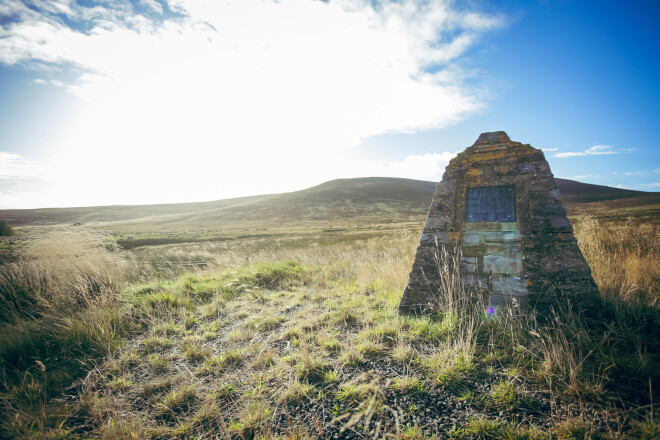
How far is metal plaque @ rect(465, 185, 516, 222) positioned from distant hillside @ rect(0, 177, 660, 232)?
1616 inches

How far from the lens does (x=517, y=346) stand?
3.49 m

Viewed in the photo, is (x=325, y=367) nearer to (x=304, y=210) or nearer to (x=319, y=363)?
(x=319, y=363)

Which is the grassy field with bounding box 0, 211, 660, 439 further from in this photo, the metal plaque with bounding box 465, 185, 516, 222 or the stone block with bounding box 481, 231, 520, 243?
the metal plaque with bounding box 465, 185, 516, 222

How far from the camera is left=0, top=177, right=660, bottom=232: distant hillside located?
51.8 metres

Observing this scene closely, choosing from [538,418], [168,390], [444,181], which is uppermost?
[444,181]

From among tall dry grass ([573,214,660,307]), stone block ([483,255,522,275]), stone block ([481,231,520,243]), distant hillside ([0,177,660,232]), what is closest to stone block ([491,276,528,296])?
stone block ([483,255,522,275])

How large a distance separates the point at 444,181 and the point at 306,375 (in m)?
4.29

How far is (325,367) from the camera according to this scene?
3582 mm

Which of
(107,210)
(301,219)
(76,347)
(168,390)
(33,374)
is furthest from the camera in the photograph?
(107,210)

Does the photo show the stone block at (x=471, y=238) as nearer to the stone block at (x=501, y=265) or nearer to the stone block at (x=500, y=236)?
the stone block at (x=500, y=236)

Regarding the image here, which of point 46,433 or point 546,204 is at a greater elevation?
point 546,204

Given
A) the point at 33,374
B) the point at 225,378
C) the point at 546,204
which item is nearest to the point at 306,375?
the point at 225,378

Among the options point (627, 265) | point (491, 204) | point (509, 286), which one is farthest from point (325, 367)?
point (627, 265)

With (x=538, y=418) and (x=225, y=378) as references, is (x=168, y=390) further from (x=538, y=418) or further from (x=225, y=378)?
(x=538, y=418)
